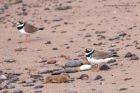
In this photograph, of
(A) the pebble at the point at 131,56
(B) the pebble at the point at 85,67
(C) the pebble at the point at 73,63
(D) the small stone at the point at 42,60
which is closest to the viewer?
(B) the pebble at the point at 85,67

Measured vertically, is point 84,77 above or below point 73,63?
above

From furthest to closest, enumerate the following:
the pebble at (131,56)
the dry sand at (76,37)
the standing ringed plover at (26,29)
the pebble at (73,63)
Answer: the standing ringed plover at (26,29)
the pebble at (131,56)
the pebble at (73,63)
the dry sand at (76,37)

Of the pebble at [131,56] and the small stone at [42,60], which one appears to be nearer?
the pebble at [131,56]

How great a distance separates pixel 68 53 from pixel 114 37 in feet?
5.90

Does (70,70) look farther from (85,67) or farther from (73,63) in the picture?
(73,63)

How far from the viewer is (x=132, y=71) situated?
33.2ft

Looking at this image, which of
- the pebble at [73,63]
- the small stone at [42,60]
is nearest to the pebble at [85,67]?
the pebble at [73,63]

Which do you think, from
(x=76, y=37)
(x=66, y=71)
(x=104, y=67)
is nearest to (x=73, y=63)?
(x=66, y=71)

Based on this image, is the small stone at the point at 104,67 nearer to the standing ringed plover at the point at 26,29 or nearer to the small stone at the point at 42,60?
the small stone at the point at 42,60

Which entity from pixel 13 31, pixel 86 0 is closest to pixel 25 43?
pixel 13 31

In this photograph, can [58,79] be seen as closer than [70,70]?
Yes

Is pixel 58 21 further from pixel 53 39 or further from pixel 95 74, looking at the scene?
pixel 95 74

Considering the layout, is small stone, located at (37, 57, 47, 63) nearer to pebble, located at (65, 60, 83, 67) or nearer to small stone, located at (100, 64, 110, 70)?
pebble, located at (65, 60, 83, 67)

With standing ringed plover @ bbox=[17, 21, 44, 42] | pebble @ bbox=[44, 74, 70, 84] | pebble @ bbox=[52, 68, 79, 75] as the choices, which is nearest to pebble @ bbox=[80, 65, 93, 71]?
pebble @ bbox=[52, 68, 79, 75]
